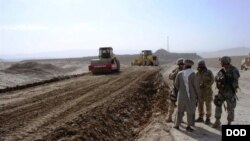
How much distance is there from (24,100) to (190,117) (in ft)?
25.3

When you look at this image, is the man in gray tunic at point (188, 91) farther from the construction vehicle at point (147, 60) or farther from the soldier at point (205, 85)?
the construction vehicle at point (147, 60)

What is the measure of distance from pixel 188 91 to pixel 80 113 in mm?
3856

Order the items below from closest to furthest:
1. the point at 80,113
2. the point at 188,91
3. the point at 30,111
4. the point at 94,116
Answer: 1. the point at 188,91
2. the point at 94,116
3. the point at 80,113
4. the point at 30,111

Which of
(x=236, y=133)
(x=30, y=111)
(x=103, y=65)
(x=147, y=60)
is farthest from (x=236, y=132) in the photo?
(x=147, y=60)

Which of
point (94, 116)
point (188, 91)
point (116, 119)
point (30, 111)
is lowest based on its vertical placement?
point (116, 119)

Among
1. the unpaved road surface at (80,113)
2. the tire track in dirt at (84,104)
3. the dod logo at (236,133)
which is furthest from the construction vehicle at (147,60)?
the dod logo at (236,133)

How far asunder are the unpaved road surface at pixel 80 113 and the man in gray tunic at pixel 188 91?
1.89 meters

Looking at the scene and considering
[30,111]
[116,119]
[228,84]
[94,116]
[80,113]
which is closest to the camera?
[228,84]

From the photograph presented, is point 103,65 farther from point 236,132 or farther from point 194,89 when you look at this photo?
point 236,132

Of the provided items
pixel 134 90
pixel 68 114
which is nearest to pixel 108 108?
pixel 68 114

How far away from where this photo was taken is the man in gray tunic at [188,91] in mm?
11156

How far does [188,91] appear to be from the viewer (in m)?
11.2

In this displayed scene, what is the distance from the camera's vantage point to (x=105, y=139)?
37.6ft

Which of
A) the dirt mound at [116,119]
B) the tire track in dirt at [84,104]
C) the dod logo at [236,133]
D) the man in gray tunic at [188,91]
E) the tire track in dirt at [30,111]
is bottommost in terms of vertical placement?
the dirt mound at [116,119]
